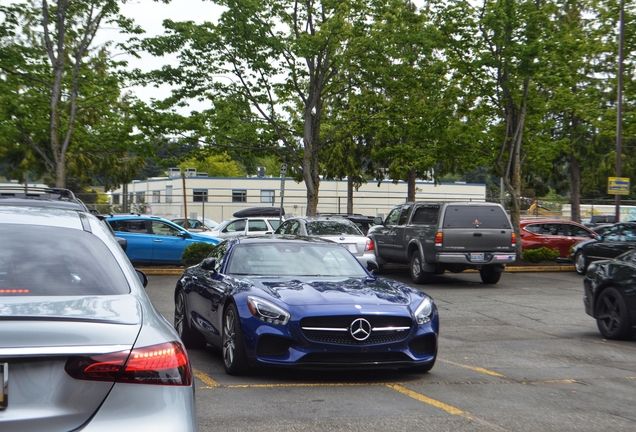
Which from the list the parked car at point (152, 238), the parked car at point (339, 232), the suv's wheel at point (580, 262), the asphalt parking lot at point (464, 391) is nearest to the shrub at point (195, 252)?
the parked car at point (152, 238)

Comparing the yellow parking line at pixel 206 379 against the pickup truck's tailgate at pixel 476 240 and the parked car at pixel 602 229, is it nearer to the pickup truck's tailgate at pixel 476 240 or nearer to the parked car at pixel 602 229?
the pickup truck's tailgate at pixel 476 240

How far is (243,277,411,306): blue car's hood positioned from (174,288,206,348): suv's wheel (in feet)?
5.70

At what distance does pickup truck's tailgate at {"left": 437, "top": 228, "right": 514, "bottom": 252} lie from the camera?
20.1 metres

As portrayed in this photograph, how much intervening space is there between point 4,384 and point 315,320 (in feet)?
16.0

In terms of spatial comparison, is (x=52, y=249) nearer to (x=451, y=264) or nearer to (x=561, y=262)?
(x=451, y=264)

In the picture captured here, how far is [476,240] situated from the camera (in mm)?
20172

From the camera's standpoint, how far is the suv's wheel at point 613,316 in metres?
11.5

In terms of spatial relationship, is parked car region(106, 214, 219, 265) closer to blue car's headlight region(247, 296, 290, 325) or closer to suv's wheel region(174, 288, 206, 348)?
suv's wheel region(174, 288, 206, 348)

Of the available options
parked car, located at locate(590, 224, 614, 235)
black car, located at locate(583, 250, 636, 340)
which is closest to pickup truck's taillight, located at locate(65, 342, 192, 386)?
black car, located at locate(583, 250, 636, 340)

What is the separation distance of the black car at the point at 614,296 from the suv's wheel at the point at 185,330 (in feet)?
18.1

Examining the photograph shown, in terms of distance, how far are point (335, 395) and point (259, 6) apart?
20.8 metres

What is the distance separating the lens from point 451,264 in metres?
20.9

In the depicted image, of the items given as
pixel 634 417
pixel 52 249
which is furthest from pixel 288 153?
pixel 52 249

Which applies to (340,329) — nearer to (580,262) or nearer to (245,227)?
(580,262)
